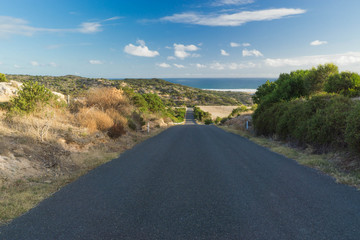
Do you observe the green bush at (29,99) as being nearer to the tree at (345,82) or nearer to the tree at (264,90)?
the tree at (345,82)

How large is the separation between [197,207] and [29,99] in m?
11.9

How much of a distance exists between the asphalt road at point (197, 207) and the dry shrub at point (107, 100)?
12.9 meters

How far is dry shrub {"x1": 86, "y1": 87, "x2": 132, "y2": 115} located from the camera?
63.8ft

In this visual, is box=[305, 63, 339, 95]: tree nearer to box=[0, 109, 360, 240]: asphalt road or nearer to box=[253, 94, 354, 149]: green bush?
box=[253, 94, 354, 149]: green bush

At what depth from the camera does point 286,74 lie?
27.5 metres

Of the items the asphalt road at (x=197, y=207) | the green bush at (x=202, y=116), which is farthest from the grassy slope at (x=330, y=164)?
the green bush at (x=202, y=116)

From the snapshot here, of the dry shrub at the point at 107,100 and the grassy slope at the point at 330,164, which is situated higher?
the dry shrub at the point at 107,100

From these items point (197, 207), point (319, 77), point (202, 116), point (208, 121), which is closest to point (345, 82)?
point (319, 77)

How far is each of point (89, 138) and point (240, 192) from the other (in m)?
8.63

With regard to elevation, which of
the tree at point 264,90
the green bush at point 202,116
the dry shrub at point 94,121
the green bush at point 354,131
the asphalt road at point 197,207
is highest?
the tree at point 264,90

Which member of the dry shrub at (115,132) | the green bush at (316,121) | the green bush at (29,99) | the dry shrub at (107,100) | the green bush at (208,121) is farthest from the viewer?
the green bush at (208,121)

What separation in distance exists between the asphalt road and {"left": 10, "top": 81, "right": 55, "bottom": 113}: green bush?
7.30 m

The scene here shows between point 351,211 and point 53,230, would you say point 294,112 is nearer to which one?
point 351,211

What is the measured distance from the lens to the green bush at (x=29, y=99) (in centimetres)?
1194
